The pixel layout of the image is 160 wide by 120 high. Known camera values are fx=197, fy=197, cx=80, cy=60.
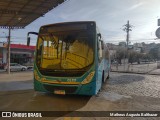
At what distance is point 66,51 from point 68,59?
35 cm

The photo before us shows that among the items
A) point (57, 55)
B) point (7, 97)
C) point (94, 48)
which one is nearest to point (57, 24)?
point (57, 55)

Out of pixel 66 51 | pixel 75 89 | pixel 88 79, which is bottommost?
pixel 75 89

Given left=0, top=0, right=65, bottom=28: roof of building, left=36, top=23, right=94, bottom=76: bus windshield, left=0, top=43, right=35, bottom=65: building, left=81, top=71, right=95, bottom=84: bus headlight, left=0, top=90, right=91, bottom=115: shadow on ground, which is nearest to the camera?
left=0, top=90, right=91, bottom=115: shadow on ground

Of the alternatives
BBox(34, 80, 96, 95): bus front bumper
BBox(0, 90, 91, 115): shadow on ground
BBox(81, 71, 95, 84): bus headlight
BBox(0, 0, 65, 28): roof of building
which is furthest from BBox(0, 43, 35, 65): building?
BBox(81, 71, 95, 84): bus headlight

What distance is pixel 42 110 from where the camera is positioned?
6969mm

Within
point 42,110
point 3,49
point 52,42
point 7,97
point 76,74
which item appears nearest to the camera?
point 42,110

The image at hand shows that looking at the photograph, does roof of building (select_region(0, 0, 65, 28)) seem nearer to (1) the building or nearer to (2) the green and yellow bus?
(2) the green and yellow bus

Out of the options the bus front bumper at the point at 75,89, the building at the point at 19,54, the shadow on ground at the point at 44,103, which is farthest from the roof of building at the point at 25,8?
the building at the point at 19,54

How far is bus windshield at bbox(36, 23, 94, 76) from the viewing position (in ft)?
26.6

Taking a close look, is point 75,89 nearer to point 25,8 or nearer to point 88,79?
point 88,79

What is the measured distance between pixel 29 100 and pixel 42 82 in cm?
99

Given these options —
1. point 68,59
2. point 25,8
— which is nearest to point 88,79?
point 68,59

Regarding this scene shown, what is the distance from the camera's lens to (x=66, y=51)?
8.26 meters

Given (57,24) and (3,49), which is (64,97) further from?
(3,49)
